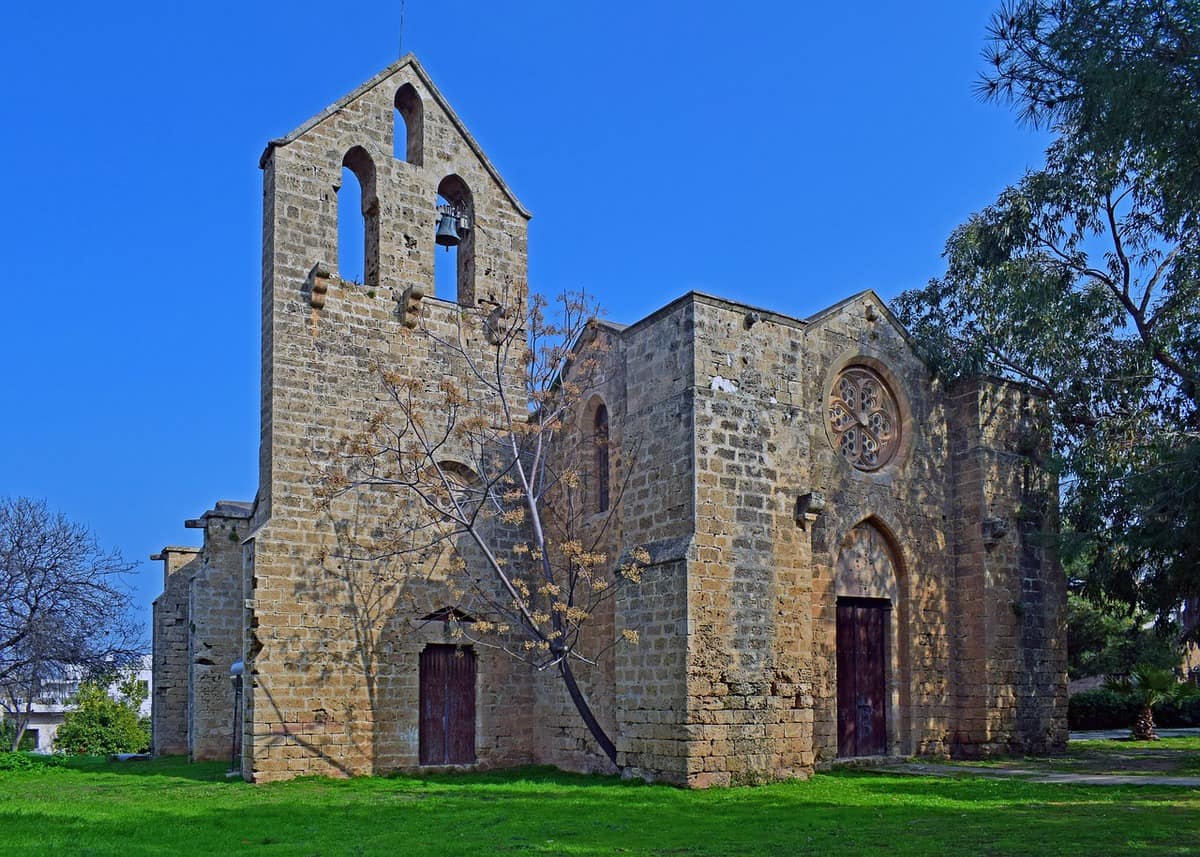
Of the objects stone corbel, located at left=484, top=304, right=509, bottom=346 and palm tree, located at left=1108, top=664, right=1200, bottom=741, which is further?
palm tree, located at left=1108, top=664, right=1200, bottom=741

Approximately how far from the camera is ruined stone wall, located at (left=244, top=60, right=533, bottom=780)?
16.2 metres

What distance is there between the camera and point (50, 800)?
14.5 meters

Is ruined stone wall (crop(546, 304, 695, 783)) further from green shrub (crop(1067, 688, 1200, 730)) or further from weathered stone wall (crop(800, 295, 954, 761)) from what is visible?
green shrub (crop(1067, 688, 1200, 730))

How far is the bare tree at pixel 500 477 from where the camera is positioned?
1661 cm

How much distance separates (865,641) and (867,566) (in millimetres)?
1136

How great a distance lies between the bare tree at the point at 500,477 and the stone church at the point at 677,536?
293 millimetres

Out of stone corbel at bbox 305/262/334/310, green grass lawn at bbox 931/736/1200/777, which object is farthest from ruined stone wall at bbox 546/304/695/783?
green grass lawn at bbox 931/736/1200/777

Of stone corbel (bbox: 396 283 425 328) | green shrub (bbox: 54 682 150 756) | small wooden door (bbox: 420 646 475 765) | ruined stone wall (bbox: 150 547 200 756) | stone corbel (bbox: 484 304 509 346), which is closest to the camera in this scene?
small wooden door (bbox: 420 646 475 765)

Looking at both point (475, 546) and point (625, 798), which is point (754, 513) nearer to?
point (625, 798)

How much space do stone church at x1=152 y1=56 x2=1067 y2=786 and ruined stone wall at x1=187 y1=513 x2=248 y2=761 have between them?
306cm

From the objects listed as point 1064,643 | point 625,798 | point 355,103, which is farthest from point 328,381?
point 1064,643

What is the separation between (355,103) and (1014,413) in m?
12.2

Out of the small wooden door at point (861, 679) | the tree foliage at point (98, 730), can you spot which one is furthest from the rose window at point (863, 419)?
the tree foliage at point (98, 730)

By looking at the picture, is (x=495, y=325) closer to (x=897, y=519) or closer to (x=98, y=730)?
(x=897, y=519)
